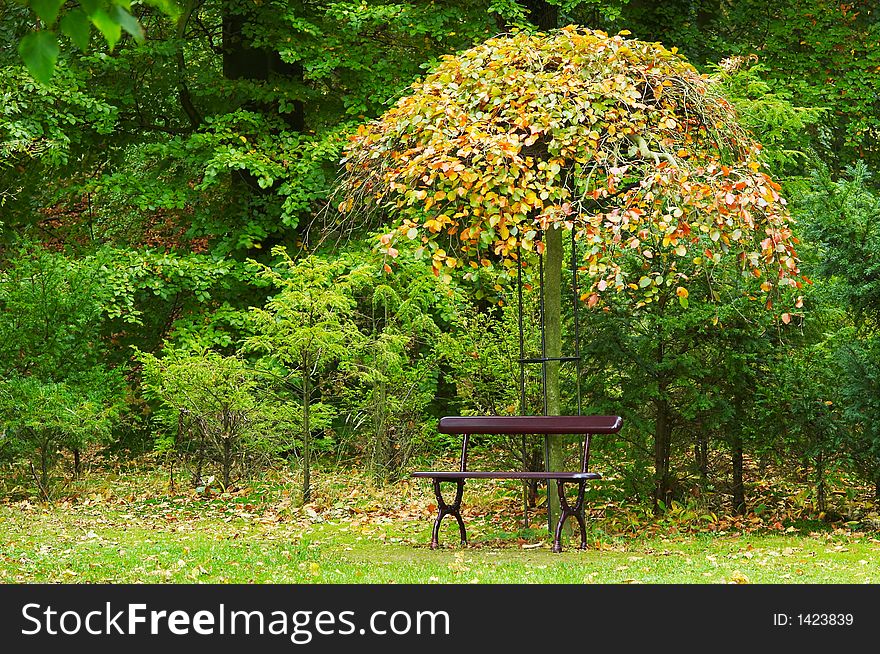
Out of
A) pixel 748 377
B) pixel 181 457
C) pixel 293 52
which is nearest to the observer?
pixel 748 377

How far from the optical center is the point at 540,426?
Answer: 7.42 m

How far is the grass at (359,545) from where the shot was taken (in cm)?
608

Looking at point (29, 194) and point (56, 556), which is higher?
point (29, 194)

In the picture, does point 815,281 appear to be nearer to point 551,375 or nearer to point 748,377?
point 748,377

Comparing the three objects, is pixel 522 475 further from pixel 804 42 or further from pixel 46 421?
pixel 804 42

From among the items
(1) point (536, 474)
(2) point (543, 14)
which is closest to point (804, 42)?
(2) point (543, 14)

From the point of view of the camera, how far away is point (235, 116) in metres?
12.3

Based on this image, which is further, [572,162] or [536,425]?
[572,162]

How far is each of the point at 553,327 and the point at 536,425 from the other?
765 millimetres

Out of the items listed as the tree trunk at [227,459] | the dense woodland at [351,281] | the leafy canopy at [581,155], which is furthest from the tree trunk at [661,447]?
the tree trunk at [227,459]

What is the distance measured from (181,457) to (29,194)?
440cm

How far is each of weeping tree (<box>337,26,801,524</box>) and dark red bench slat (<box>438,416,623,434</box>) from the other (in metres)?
0.38

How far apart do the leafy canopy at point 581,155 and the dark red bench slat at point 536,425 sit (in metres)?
0.97

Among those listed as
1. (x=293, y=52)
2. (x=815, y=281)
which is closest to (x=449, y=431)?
(x=815, y=281)
